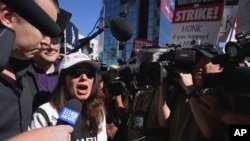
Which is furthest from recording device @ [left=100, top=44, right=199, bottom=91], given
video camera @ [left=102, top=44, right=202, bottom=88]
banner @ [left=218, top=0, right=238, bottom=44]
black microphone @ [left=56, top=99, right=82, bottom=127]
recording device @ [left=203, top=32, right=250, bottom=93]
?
banner @ [left=218, top=0, right=238, bottom=44]

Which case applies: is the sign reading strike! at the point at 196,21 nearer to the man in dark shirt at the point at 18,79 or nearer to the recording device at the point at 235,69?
→ the recording device at the point at 235,69

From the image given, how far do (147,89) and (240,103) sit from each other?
169cm

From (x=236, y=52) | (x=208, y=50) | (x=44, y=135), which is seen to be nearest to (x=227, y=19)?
(x=208, y=50)

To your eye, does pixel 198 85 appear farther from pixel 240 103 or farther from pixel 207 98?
pixel 240 103

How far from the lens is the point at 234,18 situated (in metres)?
4.82

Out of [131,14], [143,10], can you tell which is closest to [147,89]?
[143,10]

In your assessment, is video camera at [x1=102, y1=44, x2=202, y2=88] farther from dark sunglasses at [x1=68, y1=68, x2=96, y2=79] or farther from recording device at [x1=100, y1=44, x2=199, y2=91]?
dark sunglasses at [x1=68, y1=68, x2=96, y2=79]

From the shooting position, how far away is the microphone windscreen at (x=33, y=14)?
0.61 meters

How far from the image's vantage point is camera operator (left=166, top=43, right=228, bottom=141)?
7.08 feet

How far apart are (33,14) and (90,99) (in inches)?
79.9

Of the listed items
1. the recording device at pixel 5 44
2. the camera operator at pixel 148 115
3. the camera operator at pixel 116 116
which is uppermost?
the recording device at pixel 5 44

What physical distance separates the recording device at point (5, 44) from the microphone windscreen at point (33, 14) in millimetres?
76

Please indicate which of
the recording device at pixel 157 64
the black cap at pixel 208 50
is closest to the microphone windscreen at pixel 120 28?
the recording device at pixel 157 64

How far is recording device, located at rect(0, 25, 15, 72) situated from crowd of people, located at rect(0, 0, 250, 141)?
10.0 inches
